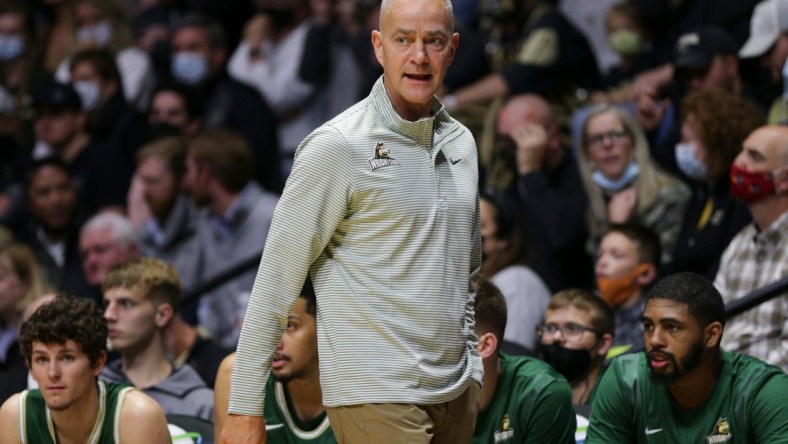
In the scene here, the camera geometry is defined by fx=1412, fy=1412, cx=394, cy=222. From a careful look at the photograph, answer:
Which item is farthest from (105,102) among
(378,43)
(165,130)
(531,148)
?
(378,43)

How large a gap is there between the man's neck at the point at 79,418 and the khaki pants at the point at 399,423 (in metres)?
1.61

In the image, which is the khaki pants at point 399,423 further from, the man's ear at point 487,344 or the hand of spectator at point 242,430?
the man's ear at point 487,344

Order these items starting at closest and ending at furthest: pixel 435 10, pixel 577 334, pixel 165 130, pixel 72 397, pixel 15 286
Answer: pixel 435 10 < pixel 72 397 < pixel 577 334 < pixel 15 286 < pixel 165 130

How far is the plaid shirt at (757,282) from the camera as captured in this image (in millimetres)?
5797

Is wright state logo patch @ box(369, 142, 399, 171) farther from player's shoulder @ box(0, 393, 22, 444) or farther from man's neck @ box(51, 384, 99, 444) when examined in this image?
player's shoulder @ box(0, 393, 22, 444)

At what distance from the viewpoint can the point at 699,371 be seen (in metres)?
4.69

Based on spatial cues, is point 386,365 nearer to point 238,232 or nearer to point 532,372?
point 532,372

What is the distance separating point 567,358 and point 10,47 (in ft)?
20.5

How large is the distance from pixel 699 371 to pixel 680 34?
380 cm

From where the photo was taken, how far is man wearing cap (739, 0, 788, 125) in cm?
700

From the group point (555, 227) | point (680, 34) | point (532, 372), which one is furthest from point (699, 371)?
point (680, 34)

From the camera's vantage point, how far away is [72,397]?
4.60m

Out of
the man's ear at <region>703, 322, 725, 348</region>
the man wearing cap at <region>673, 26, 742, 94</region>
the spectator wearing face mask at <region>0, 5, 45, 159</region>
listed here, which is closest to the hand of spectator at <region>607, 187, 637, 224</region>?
the man wearing cap at <region>673, 26, 742, 94</region>

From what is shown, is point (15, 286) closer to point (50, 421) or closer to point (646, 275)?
point (50, 421)
